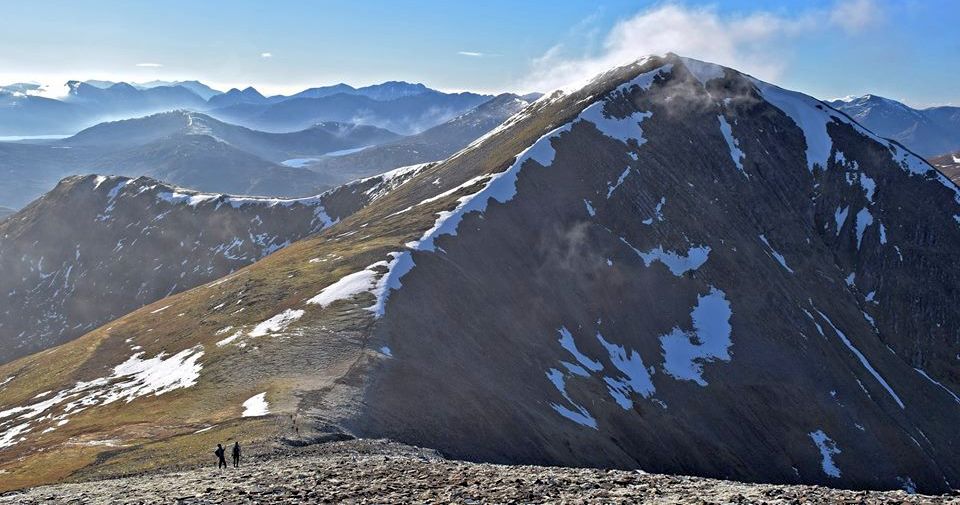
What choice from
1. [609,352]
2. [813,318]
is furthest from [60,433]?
[813,318]

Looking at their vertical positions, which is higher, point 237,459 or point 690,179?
point 690,179

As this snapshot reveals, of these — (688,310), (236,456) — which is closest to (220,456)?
(236,456)

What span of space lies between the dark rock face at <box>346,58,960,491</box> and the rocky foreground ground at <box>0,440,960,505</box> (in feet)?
73.9

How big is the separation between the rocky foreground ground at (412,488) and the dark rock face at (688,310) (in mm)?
22510

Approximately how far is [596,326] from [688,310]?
23.0 metres

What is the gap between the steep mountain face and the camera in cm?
7331

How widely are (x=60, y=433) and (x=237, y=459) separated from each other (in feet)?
117

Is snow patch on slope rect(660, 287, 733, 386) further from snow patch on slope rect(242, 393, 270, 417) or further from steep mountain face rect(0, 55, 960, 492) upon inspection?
snow patch on slope rect(242, 393, 270, 417)

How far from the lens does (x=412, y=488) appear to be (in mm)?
35281

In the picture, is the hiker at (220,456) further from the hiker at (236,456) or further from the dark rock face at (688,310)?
the dark rock face at (688,310)

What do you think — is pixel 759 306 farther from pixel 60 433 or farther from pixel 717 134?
pixel 60 433

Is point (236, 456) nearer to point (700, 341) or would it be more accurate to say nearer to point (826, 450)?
point (700, 341)

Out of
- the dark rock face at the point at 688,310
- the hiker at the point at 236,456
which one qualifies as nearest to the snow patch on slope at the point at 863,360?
the dark rock face at the point at 688,310

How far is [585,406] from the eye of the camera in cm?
9462
